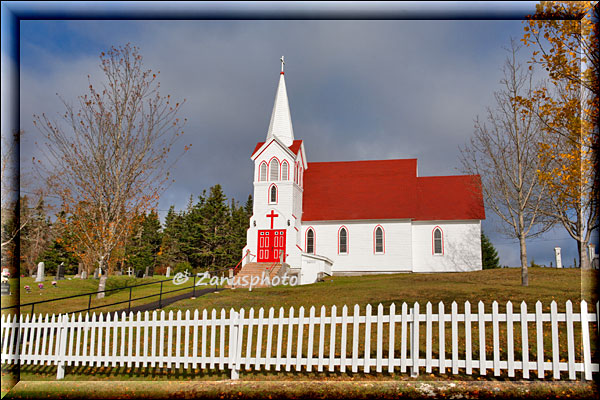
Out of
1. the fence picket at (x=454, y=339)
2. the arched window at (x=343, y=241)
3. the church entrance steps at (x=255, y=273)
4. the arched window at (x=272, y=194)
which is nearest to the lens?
the fence picket at (x=454, y=339)

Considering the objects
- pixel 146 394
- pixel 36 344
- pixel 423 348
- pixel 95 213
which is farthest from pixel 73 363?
pixel 423 348

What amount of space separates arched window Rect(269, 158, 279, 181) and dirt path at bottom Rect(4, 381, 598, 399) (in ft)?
34.9

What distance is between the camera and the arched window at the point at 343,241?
21.8m

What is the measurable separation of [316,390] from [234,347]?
1583 millimetres

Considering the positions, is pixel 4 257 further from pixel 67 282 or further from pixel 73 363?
pixel 73 363

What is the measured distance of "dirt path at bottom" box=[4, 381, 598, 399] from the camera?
5953 millimetres

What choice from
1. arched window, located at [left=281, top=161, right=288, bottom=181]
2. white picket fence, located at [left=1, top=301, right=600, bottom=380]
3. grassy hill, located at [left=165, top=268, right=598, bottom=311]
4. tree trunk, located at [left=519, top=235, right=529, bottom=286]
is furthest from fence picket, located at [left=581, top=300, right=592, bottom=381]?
arched window, located at [left=281, top=161, right=288, bottom=181]

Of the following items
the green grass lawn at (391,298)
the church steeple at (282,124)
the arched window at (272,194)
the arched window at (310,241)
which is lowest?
the green grass lawn at (391,298)

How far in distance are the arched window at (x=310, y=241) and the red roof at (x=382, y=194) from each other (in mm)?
852

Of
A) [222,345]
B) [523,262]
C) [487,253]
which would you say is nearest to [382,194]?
[487,253]

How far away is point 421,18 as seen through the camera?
7633mm

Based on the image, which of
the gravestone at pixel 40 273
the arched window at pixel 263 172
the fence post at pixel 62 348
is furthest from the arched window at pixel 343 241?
the fence post at pixel 62 348

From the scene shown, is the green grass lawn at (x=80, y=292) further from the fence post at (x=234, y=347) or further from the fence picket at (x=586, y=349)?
the fence picket at (x=586, y=349)

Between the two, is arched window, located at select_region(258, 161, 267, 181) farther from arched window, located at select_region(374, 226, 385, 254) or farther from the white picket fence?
the white picket fence
